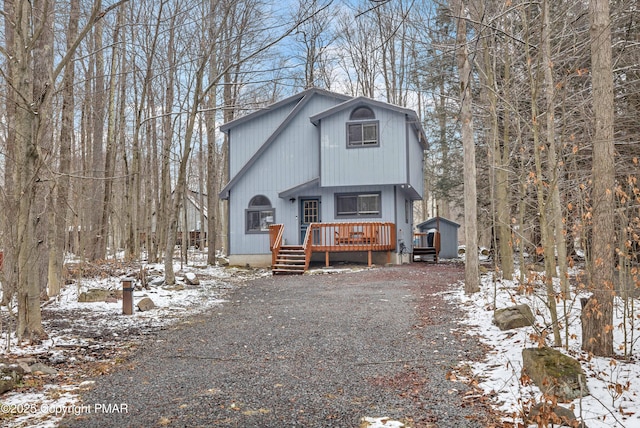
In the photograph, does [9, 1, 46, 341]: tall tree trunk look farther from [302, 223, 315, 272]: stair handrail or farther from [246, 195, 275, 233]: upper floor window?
[246, 195, 275, 233]: upper floor window

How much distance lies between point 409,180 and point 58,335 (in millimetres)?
12605

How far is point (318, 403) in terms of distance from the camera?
4098 millimetres

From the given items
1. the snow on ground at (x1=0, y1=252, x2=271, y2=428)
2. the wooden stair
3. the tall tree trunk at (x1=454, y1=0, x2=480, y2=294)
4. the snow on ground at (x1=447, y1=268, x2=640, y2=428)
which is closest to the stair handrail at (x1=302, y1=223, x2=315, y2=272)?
the wooden stair

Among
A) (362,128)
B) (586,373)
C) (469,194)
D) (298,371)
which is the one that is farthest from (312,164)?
(586,373)

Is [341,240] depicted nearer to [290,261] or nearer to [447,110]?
[290,261]

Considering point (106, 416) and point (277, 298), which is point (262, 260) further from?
point (106, 416)

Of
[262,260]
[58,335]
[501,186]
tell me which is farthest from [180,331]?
[262,260]

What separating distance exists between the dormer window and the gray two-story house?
4 centimetres

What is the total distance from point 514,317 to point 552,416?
3.22m

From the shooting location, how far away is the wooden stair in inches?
601

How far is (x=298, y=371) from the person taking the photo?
502cm

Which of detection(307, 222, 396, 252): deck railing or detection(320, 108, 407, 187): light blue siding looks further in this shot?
detection(320, 108, 407, 187): light blue siding

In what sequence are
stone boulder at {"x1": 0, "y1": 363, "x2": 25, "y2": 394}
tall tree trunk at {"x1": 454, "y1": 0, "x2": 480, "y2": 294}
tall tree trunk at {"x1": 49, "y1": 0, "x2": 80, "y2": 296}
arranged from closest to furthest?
1. stone boulder at {"x1": 0, "y1": 363, "x2": 25, "y2": 394}
2. tall tree trunk at {"x1": 49, "y1": 0, "x2": 80, "y2": 296}
3. tall tree trunk at {"x1": 454, "y1": 0, "x2": 480, "y2": 294}

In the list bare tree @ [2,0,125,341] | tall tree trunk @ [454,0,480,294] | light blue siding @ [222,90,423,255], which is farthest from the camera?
light blue siding @ [222,90,423,255]
